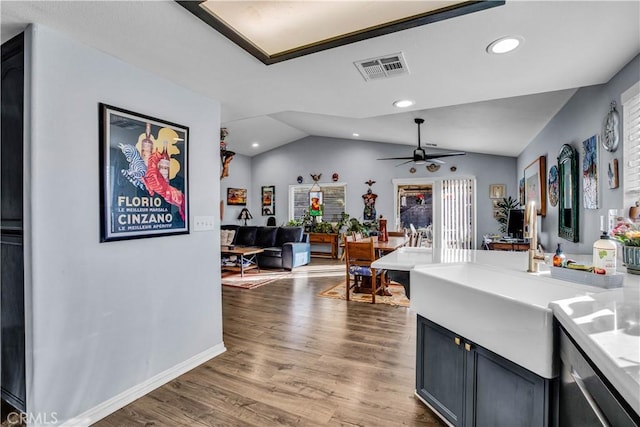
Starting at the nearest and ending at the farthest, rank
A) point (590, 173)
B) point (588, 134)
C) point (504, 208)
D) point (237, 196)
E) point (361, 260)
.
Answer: point (590, 173) < point (588, 134) < point (361, 260) < point (504, 208) < point (237, 196)

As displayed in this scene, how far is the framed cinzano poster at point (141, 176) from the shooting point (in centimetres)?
188

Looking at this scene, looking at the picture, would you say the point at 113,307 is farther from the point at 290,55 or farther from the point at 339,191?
the point at 339,191

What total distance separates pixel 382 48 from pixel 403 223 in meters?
7.28

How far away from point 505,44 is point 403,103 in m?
1.00

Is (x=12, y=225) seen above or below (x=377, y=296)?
above

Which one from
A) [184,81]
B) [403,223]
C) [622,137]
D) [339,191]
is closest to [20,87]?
[184,81]

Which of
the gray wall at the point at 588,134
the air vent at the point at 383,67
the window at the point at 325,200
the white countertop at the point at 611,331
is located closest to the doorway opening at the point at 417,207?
the window at the point at 325,200

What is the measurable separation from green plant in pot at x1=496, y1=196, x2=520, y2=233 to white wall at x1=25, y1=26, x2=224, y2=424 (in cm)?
674

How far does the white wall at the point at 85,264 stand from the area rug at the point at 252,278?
284 cm

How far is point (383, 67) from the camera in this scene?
1.95m

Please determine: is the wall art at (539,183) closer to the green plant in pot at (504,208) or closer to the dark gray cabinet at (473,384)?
the green plant in pot at (504,208)

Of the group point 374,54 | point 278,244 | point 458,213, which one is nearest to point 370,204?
point 458,213

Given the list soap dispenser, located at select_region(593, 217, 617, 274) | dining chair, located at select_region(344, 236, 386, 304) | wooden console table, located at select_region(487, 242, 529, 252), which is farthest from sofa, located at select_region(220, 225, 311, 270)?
soap dispenser, located at select_region(593, 217, 617, 274)

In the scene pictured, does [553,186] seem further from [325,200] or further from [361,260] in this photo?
[325,200]
